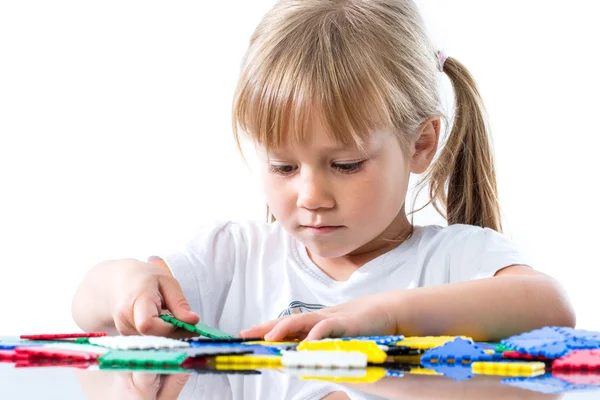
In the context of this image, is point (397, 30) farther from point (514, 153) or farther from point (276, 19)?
point (514, 153)

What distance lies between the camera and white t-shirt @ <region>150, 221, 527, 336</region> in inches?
54.2

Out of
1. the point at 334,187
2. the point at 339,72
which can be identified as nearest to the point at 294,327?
the point at 334,187

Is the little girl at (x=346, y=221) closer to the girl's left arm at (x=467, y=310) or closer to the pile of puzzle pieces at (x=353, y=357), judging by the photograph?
the girl's left arm at (x=467, y=310)

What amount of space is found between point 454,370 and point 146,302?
1.72 feet

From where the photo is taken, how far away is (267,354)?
75 centimetres

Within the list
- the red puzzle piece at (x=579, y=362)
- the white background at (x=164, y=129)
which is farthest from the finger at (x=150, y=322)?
the white background at (x=164, y=129)

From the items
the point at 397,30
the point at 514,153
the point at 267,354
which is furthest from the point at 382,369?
the point at 514,153

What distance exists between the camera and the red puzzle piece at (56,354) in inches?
29.8

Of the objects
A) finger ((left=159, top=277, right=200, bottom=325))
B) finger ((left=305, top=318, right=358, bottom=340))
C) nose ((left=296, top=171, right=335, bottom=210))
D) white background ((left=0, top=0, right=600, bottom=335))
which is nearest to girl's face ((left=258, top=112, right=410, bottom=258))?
nose ((left=296, top=171, right=335, bottom=210))

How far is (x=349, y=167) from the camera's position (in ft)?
4.13

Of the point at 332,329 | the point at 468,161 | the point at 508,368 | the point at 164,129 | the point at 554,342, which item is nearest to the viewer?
the point at 508,368

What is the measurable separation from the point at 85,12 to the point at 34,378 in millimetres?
2498

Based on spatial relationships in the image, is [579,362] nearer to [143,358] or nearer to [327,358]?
[327,358]

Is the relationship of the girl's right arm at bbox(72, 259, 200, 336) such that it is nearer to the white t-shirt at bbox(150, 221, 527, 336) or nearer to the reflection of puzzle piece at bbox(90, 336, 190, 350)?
the white t-shirt at bbox(150, 221, 527, 336)
